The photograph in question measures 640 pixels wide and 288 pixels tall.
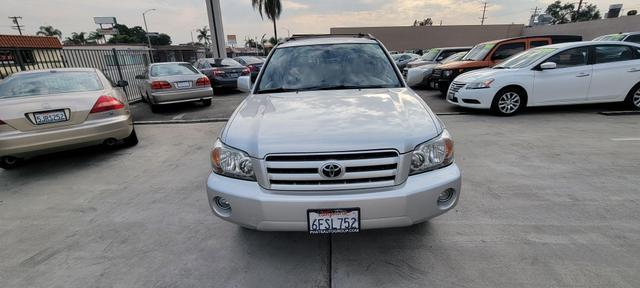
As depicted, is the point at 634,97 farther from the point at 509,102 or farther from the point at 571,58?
the point at 509,102

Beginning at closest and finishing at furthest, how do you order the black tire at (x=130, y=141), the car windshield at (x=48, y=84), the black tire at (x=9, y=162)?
the black tire at (x=9, y=162)
the car windshield at (x=48, y=84)
the black tire at (x=130, y=141)

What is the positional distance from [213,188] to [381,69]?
82.0 inches

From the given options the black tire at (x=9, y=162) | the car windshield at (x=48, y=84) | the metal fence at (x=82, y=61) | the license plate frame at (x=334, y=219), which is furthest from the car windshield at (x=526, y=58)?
the black tire at (x=9, y=162)

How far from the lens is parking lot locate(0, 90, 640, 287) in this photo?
213cm

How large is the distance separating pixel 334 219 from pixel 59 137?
13.4ft

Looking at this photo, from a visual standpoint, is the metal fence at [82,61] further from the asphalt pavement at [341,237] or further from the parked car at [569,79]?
the parked car at [569,79]

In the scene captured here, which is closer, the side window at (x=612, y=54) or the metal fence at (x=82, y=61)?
the side window at (x=612, y=54)

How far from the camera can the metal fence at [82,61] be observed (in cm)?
728

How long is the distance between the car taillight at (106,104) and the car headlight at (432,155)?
173 inches

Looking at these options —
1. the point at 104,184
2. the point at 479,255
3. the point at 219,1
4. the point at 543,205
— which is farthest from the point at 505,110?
the point at 219,1

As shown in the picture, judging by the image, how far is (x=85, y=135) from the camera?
165 inches

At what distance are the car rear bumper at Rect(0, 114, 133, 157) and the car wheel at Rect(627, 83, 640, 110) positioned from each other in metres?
9.42

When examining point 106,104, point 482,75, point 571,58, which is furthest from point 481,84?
point 106,104

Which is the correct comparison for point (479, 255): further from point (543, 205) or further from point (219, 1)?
point (219, 1)
